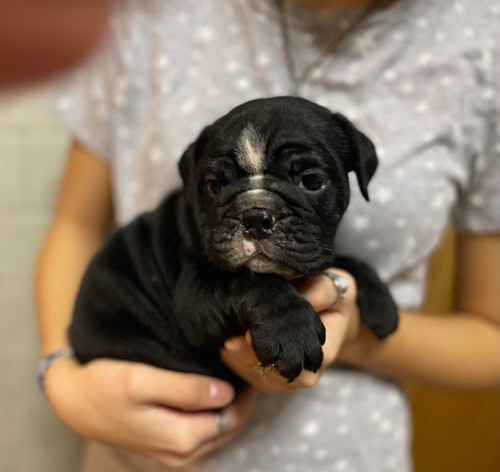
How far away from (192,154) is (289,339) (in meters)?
0.23

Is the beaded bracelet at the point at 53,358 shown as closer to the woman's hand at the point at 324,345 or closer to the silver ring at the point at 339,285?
the woman's hand at the point at 324,345

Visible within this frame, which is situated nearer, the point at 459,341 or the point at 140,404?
the point at 140,404

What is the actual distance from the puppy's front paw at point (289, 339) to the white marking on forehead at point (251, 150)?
15 centimetres

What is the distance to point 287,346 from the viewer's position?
0.55 meters

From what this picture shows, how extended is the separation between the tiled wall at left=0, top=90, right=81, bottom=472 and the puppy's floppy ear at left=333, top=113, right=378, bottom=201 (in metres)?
0.74

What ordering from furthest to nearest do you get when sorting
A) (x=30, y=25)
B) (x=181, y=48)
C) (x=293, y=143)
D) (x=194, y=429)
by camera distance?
(x=181, y=48), (x=194, y=429), (x=293, y=143), (x=30, y=25)

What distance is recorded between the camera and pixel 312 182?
555mm

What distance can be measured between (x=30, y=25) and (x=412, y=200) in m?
0.62

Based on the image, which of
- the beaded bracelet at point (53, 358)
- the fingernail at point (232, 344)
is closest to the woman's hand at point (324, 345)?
the fingernail at point (232, 344)

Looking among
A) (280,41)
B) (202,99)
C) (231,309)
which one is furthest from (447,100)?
(231,309)

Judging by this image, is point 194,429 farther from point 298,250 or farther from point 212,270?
point 298,250

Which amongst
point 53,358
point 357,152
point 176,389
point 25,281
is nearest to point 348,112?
point 357,152

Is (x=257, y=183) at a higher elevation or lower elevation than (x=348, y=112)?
higher

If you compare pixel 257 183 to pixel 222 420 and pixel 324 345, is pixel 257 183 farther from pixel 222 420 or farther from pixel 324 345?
pixel 222 420
